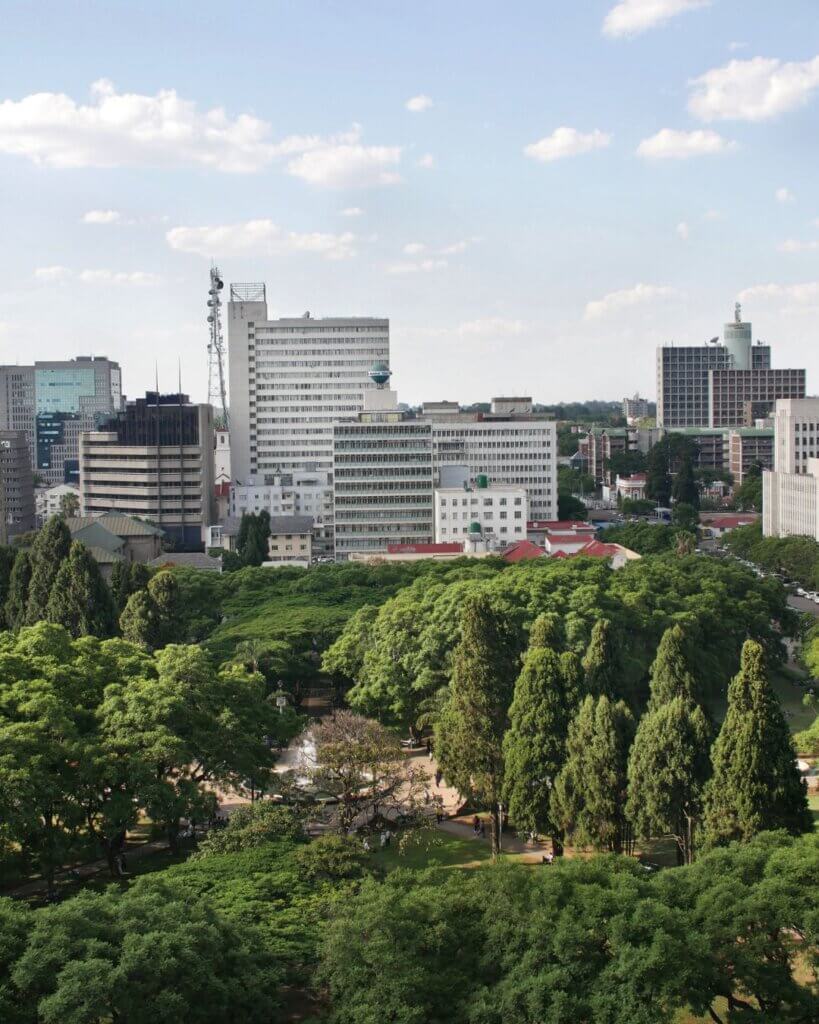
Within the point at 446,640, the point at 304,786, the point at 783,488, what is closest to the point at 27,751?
the point at 304,786

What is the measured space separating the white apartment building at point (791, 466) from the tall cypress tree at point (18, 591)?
258 feet

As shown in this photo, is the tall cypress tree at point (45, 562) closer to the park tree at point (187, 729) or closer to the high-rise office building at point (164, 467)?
the park tree at point (187, 729)

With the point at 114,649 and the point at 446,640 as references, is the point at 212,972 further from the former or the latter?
the point at 446,640

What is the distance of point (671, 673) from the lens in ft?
155

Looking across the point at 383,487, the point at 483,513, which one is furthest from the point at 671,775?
the point at 383,487

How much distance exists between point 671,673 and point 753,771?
362 inches

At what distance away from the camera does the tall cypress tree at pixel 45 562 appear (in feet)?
233

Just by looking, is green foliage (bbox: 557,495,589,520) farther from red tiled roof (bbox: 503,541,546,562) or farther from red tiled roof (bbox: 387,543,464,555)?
red tiled roof (bbox: 503,541,546,562)

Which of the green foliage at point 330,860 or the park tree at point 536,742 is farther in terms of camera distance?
the park tree at point 536,742

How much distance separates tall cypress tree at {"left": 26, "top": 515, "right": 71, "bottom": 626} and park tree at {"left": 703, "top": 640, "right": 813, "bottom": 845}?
41.9 metres

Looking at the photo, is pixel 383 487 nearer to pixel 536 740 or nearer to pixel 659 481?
pixel 659 481

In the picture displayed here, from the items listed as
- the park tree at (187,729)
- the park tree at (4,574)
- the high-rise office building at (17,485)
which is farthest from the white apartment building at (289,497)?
the park tree at (187,729)

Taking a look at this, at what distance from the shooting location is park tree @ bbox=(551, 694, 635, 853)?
138 feet

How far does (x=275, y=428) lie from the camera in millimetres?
172250
